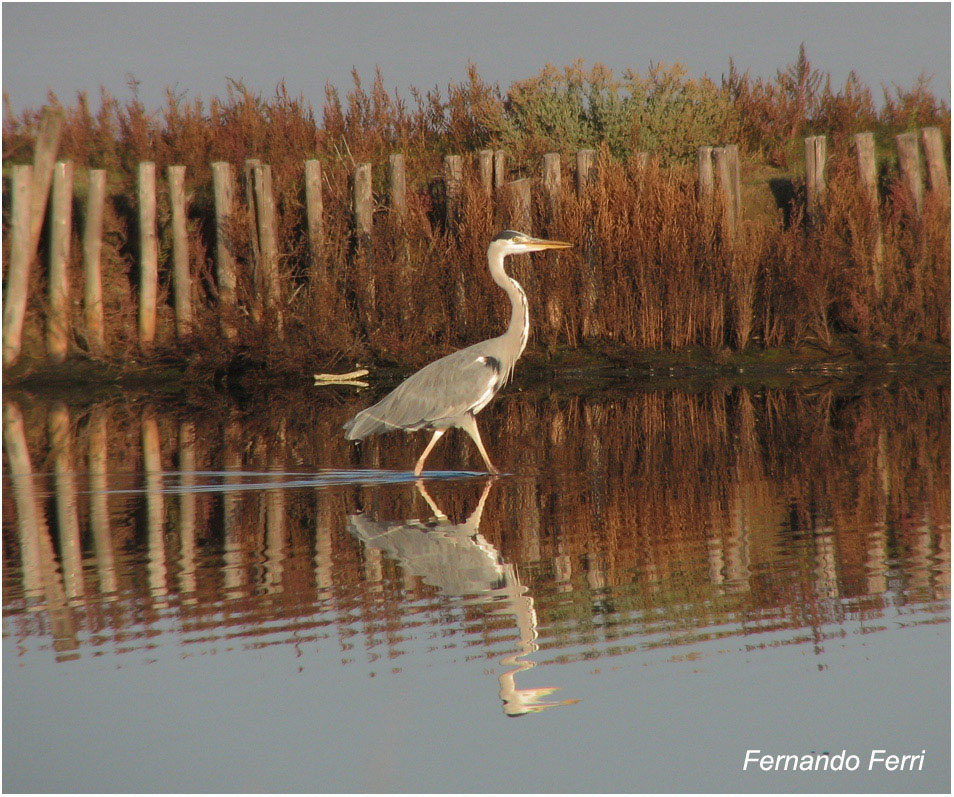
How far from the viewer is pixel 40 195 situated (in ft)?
53.5

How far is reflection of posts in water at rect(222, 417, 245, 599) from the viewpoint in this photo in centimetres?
586

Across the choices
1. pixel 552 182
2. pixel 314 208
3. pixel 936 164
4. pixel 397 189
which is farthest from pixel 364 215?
pixel 936 164

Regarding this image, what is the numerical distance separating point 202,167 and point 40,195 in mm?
3571

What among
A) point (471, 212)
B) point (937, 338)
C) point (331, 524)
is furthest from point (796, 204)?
point (331, 524)

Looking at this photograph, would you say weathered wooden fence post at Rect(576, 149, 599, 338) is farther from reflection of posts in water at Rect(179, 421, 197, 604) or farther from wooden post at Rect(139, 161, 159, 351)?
reflection of posts in water at Rect(179, 421, 197, 604)

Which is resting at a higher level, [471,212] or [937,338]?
[471,212]

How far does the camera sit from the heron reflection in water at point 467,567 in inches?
170

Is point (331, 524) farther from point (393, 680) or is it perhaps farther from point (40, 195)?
point (40, 195)

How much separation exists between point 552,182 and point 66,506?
9.97 meters

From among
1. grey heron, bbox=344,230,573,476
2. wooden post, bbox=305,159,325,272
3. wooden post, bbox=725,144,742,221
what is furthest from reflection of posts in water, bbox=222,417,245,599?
wooden post, bbox=725,144,742,221

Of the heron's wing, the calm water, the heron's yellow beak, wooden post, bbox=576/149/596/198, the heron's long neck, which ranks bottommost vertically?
the calm water

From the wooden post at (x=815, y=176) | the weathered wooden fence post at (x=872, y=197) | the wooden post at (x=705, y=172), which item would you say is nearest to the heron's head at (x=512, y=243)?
the wooden post at (x=705, y=172)

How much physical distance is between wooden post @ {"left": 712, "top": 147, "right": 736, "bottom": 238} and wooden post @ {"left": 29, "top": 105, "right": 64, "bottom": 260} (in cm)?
907

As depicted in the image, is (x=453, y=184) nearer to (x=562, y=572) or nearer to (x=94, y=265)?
(x=94, y=265)
